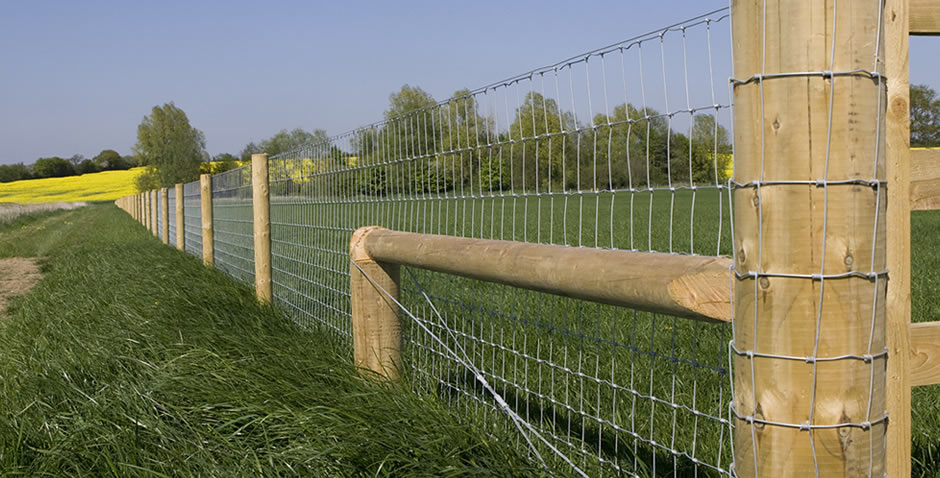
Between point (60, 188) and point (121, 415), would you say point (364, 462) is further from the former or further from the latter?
point (60, 188)

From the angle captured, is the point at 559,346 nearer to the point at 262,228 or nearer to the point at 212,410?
the point at 212,410

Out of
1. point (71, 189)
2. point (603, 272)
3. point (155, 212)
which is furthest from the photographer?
point (71, 189)

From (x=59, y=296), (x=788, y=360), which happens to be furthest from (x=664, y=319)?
(x=59, y=296)

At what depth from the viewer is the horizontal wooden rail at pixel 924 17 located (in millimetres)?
1794

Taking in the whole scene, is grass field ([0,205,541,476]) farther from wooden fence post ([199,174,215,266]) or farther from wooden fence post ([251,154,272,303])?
wooden fence post ([199,174,215,266])

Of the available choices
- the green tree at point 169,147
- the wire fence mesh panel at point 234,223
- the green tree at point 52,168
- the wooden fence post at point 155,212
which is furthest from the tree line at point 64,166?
the wire fence mesh panel at point 234,223

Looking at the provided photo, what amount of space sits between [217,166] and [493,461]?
88084mm

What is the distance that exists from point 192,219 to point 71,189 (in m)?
81.0

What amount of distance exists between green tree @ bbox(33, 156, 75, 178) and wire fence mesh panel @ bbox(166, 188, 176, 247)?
95.6m

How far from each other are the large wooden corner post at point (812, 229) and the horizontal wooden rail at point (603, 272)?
146 millimetres

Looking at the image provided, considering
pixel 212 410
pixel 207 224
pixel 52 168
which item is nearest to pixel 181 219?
pixel 207 224

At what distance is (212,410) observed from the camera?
10.9 ft

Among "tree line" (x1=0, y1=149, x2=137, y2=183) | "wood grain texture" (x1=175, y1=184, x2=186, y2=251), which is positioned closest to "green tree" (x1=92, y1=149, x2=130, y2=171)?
"tree line" (x1=0, y1=149, x2=137, y2=183)

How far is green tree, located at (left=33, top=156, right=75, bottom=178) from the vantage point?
10179 centimetres
